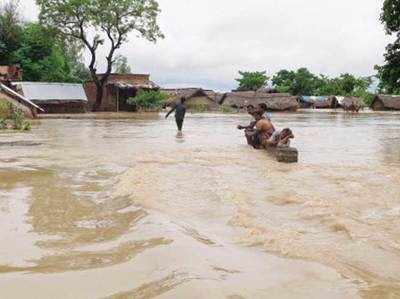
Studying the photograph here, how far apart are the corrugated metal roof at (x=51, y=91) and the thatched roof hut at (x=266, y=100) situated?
21.7m

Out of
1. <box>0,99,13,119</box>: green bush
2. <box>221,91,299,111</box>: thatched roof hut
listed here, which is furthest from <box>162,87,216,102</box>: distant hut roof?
<box>0,99,13,119</box>: green bush

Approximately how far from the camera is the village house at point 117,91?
45219mm

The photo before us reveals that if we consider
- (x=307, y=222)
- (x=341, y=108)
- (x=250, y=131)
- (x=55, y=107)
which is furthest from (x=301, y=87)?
(x=307, y=222)

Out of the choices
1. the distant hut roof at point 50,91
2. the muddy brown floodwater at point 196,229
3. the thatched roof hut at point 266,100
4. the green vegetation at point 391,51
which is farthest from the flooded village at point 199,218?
the thatched roof hut at point 266,100

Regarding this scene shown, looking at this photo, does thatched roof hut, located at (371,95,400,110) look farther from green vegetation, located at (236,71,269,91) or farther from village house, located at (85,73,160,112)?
village house, located at (85,73,160,112)

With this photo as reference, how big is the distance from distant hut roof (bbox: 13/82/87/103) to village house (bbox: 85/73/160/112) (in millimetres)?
4596

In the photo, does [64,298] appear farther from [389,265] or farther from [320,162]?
[320,162]

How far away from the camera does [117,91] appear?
4525 cm

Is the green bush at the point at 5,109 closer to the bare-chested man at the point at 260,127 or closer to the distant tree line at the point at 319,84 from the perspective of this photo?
the bare-chested man at the point at 260,127

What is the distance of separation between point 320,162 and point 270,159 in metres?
1.09

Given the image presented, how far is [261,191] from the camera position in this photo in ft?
28.1

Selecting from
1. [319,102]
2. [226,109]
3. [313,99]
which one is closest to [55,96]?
[226,109]

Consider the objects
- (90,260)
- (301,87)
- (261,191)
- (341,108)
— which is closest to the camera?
(90,260)

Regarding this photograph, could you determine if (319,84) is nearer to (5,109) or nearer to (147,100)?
(147,100)
